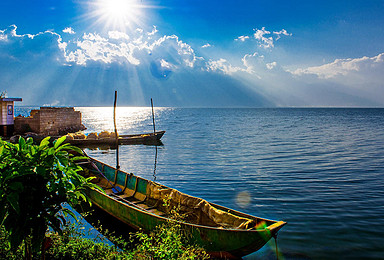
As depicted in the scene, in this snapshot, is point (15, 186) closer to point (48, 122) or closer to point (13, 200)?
point (13, 200)

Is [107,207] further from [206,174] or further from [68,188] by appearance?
[206,174]

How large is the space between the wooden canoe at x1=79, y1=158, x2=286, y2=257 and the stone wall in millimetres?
27953

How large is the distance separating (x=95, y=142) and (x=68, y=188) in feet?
121

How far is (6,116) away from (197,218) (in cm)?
3407

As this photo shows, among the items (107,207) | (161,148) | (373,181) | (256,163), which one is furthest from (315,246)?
(161,148)

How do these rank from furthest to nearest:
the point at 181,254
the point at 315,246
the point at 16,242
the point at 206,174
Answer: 1. the point at 206,174
2. the point at 315,246
3. the point at 181,254
4. the point at 16,242

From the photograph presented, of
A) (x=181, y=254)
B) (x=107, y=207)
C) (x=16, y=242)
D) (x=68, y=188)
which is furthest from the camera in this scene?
(x=107, y=207)

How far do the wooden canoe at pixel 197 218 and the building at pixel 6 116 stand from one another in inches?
1024

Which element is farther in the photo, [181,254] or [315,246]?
[315,246]

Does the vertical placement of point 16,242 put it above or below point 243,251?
above

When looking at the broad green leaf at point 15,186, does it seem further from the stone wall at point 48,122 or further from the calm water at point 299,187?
the stone wall at point 48,122

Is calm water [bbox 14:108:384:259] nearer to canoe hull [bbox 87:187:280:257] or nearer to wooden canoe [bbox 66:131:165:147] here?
canoe hull [bbox 87:187:280:257]

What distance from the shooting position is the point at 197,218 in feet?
35.4

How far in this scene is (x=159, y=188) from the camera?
43.1 ft
